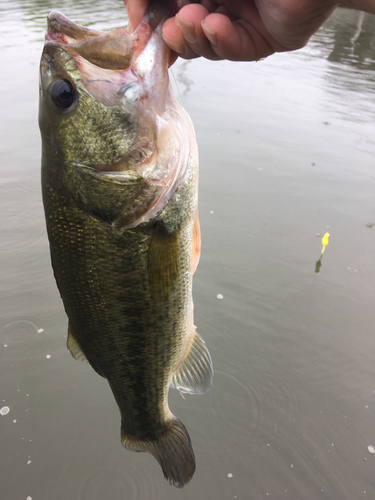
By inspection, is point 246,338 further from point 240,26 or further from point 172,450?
point 240,26

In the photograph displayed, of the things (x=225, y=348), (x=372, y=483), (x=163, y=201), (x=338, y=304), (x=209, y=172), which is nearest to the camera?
(x=163, y=201)

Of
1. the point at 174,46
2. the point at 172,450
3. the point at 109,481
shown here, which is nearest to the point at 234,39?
the point at 174,46

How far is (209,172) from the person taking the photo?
4.88 meters

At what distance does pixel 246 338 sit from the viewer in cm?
308

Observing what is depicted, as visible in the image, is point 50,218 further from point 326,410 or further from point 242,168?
point 242,168

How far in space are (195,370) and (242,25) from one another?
58.2 inches

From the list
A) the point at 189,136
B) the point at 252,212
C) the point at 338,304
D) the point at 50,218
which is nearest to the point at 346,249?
the point at 338,304

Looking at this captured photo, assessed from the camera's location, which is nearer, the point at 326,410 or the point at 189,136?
the point at 189,136

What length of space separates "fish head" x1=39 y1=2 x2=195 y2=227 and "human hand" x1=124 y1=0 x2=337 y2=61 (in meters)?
0.08

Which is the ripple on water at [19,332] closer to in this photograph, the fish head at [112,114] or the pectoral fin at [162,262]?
the pectoral fin at [162,262]

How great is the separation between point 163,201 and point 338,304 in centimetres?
260

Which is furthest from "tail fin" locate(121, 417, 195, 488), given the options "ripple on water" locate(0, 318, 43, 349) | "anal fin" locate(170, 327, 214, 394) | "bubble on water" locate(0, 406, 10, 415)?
"ripple on water" locate(0, 318, 43, 349)

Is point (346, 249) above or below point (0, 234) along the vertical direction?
below

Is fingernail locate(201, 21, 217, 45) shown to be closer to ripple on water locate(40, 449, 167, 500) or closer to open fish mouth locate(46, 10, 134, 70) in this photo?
open fish mouth locate(46, 10, 134, 70)
